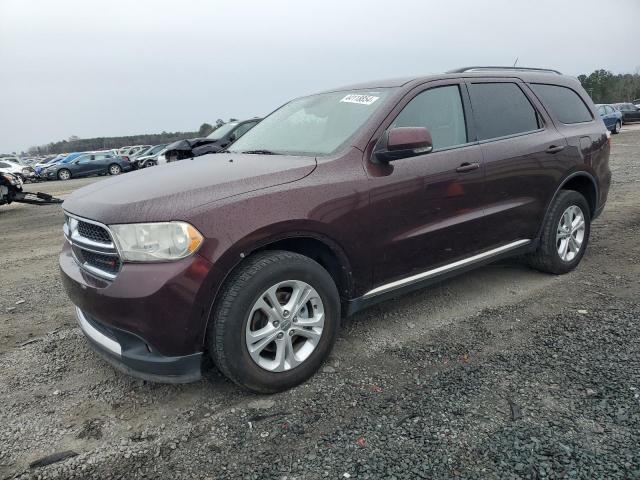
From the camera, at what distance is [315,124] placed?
137 inches

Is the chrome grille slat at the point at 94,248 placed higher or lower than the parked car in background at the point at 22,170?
lower

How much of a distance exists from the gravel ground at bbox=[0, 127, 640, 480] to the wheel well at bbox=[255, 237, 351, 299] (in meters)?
0.51

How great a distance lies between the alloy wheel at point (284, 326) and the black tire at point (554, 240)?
244cm

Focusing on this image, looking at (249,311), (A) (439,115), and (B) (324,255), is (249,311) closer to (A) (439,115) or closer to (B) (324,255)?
(B) (324,255)

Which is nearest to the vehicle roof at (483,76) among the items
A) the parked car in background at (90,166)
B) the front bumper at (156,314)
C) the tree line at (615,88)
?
the front bumper at (156,314)

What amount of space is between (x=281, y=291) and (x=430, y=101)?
179 cm

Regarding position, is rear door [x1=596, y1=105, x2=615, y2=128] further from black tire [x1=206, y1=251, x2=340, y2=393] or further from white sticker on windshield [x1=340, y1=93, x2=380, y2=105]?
black tire [x1=206, y1=251, x2=340, y2=393]

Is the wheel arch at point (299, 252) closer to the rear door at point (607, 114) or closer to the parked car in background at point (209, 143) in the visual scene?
the parked car in background at point (209, 143)

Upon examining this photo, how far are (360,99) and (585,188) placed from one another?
100 inches

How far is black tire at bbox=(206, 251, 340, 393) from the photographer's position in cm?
246

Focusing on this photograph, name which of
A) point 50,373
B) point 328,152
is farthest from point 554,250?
point 50,373

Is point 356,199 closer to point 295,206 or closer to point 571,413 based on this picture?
point 295,206

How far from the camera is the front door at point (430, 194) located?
3.02m

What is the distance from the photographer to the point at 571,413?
7.88ft
